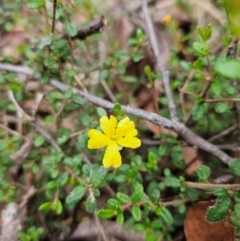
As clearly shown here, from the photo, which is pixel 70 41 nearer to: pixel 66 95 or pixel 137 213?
pixel 66 95

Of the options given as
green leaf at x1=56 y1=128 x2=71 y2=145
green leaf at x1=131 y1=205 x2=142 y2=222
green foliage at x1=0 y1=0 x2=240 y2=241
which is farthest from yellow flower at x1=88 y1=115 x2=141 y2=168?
green leaf at x1=56 y1=128 x2=71 y2=145

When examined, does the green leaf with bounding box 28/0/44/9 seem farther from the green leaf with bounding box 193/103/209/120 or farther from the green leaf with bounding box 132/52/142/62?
the green leaf with bounding box 193/103/209/120

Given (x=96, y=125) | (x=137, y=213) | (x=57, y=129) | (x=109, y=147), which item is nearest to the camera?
(x=109, y=147)

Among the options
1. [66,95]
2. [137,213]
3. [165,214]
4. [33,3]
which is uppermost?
[33,3]

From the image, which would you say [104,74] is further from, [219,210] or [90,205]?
[219,210]

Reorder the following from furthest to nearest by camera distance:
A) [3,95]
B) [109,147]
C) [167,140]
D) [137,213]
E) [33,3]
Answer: [3,95] < [167,140] < [33,3] < [137,213] < [109,147]

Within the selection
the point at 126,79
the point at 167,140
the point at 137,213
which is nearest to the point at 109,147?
the point at 137,213

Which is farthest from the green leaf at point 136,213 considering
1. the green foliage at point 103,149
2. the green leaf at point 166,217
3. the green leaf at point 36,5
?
the green leaf at point 36,5
